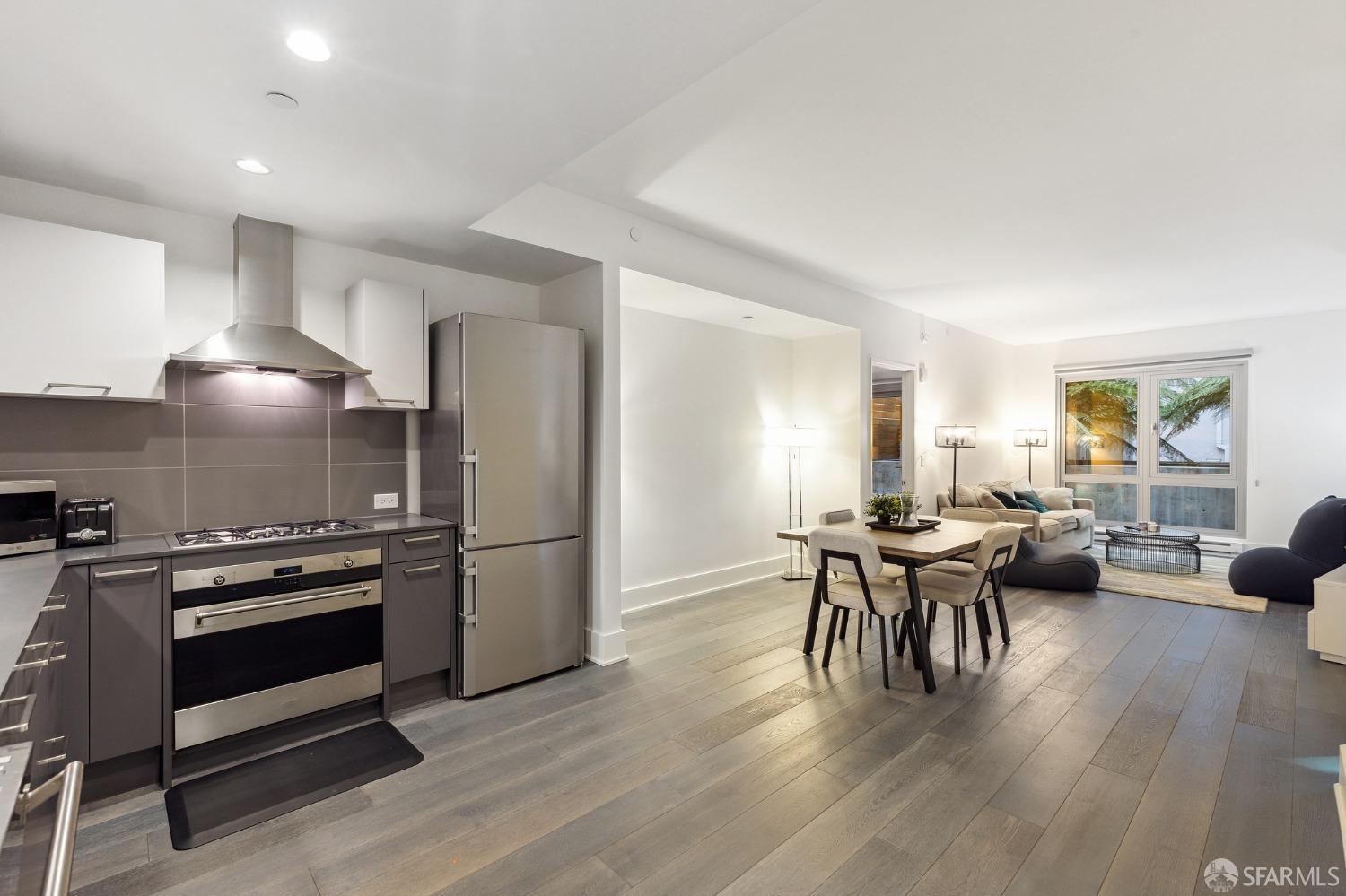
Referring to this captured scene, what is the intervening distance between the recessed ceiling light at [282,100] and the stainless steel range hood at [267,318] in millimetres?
1193

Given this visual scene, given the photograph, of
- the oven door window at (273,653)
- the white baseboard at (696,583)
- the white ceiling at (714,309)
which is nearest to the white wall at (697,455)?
the white baseboard at (696,583)

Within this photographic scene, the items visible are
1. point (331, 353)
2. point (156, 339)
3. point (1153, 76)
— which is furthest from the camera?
point (331, 353)

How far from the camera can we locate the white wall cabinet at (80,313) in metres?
2.35

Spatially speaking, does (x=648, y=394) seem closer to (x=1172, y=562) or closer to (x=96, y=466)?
(x=96, y=466)

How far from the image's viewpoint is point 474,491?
3215mm

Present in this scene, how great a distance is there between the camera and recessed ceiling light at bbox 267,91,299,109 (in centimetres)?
201

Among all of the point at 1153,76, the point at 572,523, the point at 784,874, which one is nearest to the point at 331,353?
the point at 572,523

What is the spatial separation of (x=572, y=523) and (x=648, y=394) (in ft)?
5.57

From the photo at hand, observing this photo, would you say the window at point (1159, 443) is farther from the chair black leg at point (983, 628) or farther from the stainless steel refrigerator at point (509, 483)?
the stainless steel refrigerator at point (509, 483)

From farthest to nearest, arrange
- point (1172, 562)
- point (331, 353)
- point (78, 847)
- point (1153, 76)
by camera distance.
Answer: point (1172, 562) → point (331, 353) → point (1153, 76) → point (78, 847)

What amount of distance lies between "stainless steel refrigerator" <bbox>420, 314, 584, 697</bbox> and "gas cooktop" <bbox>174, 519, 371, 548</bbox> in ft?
1.66

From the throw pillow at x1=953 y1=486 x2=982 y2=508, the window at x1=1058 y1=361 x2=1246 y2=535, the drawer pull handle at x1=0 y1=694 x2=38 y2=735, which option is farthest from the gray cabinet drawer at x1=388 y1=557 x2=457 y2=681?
the window at x1=1058 y1=361 x2=1246 y2=535

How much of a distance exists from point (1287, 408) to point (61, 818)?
33.4 feet

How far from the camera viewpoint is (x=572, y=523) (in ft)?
11.9
